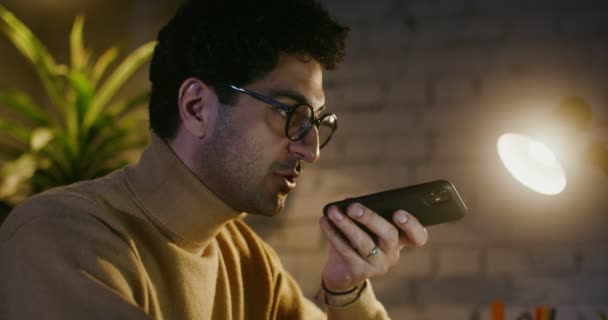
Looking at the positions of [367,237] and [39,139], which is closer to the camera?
[367,237]

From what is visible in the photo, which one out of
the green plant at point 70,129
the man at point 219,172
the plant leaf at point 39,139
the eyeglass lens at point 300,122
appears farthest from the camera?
the green plant at point 70,129

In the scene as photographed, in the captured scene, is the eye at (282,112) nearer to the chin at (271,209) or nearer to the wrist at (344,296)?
the chin at (271,209)

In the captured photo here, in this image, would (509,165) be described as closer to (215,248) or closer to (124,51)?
(215,248)

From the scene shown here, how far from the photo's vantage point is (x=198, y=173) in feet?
3.51

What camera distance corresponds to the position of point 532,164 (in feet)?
4.09

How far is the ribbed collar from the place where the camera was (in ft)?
3.35

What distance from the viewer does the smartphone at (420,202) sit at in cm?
104

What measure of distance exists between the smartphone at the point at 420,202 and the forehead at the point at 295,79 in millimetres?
202

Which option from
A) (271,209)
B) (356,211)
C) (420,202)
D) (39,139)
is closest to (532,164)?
(420,202)

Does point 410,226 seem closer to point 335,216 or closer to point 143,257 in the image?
point 335,216

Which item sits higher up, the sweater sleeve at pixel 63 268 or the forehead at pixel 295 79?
the forehead at pixel 295 79

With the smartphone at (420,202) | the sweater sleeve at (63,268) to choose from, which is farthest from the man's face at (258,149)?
the sweater sleeve at (63,268)

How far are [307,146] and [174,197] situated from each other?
0.80 ft

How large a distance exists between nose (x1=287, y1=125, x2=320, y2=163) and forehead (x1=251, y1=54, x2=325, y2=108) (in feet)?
0.18
